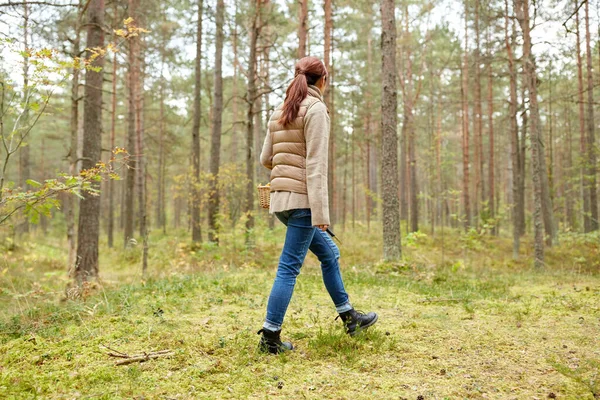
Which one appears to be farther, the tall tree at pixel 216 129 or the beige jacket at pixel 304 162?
the tall tree at pixel 216 129

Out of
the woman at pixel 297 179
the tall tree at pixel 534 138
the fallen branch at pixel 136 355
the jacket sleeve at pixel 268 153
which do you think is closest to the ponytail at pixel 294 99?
the woman at pixel 297 179

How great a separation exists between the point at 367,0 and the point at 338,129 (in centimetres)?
957

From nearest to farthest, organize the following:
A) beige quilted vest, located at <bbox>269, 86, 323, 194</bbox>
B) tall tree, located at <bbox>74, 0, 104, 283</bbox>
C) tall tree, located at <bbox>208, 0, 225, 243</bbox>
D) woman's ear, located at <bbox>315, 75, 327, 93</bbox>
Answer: beige quilted vest, located at <bbox>269, 86, 323, 194</bbox>, woman's ear, located at <bbox>315, 75, 327, 93</bbox>, tall tree, located at <bbox>74, 0, 104, 283</bbox>, tall tree, located at <bbox>208, 0, 225, 243</bbox>

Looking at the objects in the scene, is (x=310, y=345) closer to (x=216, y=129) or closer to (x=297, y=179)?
(x=297, y=179)

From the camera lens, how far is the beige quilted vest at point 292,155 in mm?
3107

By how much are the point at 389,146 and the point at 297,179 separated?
5.69 metres

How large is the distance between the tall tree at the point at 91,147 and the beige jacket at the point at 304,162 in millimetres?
5244

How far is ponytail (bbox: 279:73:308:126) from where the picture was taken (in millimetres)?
3123

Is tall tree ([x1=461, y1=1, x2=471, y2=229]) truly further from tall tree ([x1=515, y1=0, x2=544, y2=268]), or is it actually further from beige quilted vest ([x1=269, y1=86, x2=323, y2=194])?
beige quilted vest ([x1=269, y1=86, x2=323, y2=194])

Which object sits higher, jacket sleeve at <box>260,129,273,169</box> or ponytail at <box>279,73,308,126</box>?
ponytail at <box>279,73,308,126</box>

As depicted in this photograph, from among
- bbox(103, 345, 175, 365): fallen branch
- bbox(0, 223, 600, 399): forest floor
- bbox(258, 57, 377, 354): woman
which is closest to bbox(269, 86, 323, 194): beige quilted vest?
bbox(258, 57, 377, 354): woman

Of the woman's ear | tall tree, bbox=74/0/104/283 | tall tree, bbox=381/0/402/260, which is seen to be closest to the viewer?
the woman's ear

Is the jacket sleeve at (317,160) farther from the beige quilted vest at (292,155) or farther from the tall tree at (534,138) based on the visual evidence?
the tall tree at (534,138)

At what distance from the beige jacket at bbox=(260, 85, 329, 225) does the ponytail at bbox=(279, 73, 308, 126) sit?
4 cm
